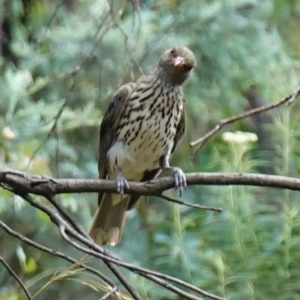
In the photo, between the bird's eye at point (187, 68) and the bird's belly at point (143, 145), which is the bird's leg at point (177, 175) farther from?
the bird's eye at point (187, 68)

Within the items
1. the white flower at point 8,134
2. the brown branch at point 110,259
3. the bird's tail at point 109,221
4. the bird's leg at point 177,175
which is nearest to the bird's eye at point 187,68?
the bird's leg at point 177,175

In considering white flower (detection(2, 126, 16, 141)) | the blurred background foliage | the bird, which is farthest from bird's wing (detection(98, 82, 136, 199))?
white flower (detection(2, 126, 16, 141))

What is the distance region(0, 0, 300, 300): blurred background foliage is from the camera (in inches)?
105

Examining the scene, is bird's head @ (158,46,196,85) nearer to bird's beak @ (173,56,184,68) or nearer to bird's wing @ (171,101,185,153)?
bird's beak @ (173,56,184,68)

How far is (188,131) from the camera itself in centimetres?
372

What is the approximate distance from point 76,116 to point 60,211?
3.82 feet

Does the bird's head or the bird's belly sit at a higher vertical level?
the bird's head

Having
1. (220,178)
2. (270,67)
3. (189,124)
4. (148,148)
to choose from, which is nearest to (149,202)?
(189,124)

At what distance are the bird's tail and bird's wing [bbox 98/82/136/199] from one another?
0.18ft

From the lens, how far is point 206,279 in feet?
9.04

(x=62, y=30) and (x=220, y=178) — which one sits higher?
(x=220, y=178)

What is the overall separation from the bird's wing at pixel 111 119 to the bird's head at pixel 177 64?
0.38 feet

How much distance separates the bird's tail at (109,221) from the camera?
254 cm

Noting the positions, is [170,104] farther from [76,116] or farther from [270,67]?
[270,67]
